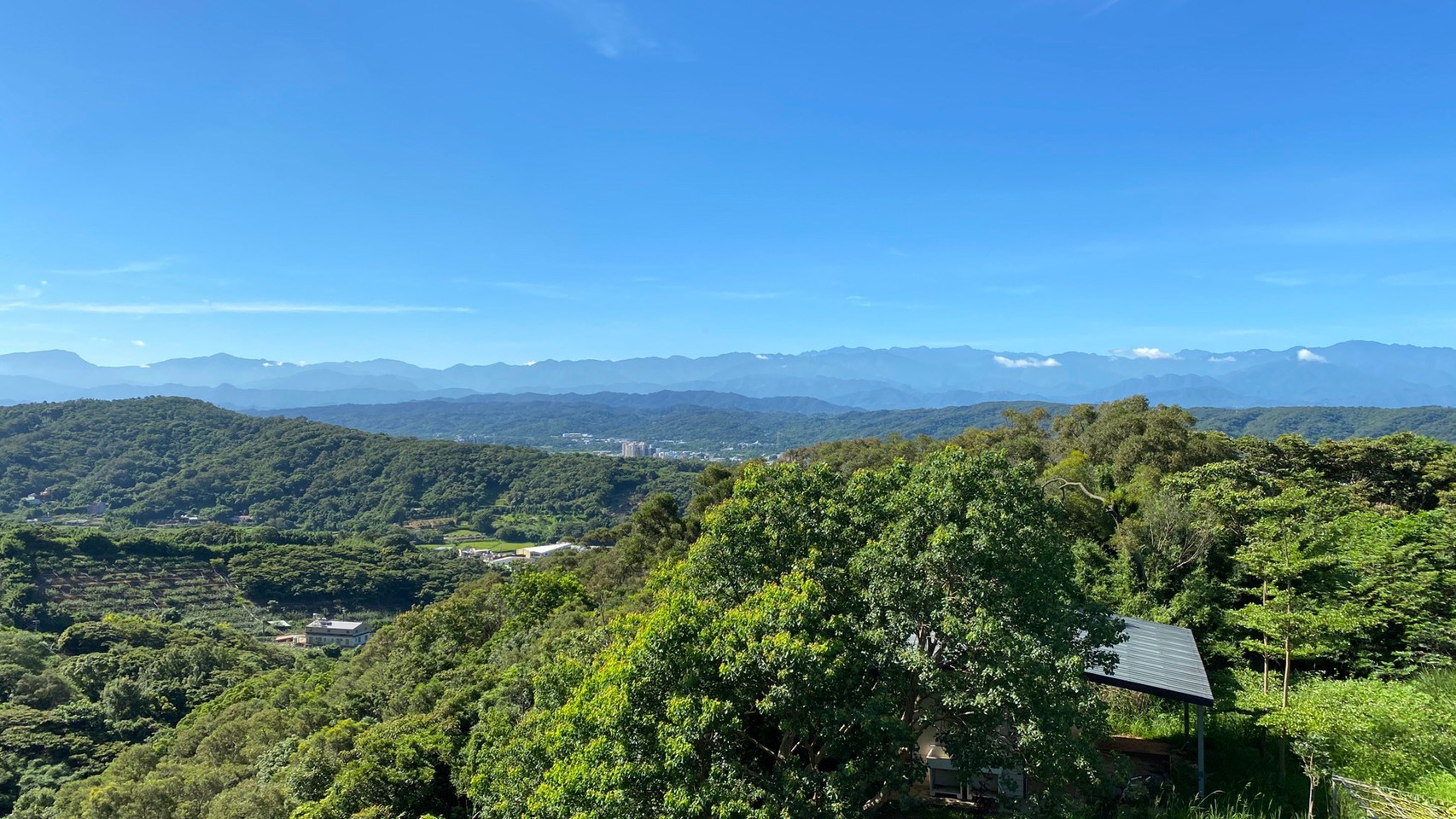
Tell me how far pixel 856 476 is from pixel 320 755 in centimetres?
1107

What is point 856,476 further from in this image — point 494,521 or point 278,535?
point 494,521

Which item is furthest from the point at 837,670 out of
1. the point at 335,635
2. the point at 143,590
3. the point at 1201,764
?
the point at 143,590

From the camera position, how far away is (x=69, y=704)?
2750 cm

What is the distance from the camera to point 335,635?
50.6m

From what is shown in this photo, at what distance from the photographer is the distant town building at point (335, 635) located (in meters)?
50.2

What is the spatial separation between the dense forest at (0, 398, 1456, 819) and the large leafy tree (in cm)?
3

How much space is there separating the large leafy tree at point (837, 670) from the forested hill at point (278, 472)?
85391 millimetres

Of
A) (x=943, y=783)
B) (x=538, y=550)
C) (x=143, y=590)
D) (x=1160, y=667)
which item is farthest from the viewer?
(x=538, y=550)

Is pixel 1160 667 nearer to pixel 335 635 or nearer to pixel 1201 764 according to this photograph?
pixel 1201 764

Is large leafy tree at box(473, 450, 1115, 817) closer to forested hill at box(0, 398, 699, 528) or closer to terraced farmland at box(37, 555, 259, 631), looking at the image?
terraced farmland at box(37, 555, 259, 631)

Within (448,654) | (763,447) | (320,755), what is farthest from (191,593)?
(763,447)

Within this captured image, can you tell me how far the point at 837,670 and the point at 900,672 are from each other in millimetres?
891

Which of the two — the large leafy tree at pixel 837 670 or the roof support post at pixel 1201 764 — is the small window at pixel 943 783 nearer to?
the large leafy tree at pixel 837 670

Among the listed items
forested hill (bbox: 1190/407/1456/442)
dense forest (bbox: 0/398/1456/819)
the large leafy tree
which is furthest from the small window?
forested hill (bbox: 1190/407/1456/442)
